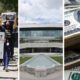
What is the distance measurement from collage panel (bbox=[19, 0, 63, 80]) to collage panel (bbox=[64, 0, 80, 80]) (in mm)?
77

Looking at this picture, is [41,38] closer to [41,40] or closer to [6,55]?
[41,40]

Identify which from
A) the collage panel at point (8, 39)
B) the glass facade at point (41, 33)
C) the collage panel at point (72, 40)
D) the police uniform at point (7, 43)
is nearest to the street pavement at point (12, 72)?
the collage panel at point (8, 39)

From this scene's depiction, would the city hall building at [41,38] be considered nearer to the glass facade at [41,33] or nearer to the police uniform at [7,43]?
the glass facade at [41,33]

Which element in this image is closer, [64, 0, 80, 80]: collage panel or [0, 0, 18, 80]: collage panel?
[64, 0, 80, 80]: collage panel

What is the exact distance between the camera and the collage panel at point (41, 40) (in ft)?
12.4

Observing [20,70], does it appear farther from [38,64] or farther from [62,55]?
[62,55]

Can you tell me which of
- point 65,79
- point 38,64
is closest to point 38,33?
point 38,64

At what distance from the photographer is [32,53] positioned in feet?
12.5

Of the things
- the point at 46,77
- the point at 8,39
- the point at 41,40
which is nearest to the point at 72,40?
the point at 41,40

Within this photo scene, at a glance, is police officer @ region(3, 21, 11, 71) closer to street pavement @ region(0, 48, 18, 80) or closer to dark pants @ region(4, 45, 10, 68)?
dark pants @ region(4, 45, 10, 68)

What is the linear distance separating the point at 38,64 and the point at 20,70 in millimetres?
296

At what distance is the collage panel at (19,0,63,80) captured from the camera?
12.4 ft

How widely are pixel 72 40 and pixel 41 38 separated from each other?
474 millimetres

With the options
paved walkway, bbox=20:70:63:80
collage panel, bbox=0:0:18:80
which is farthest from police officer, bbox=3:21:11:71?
paved walkway, bbox=20:70:63:80
